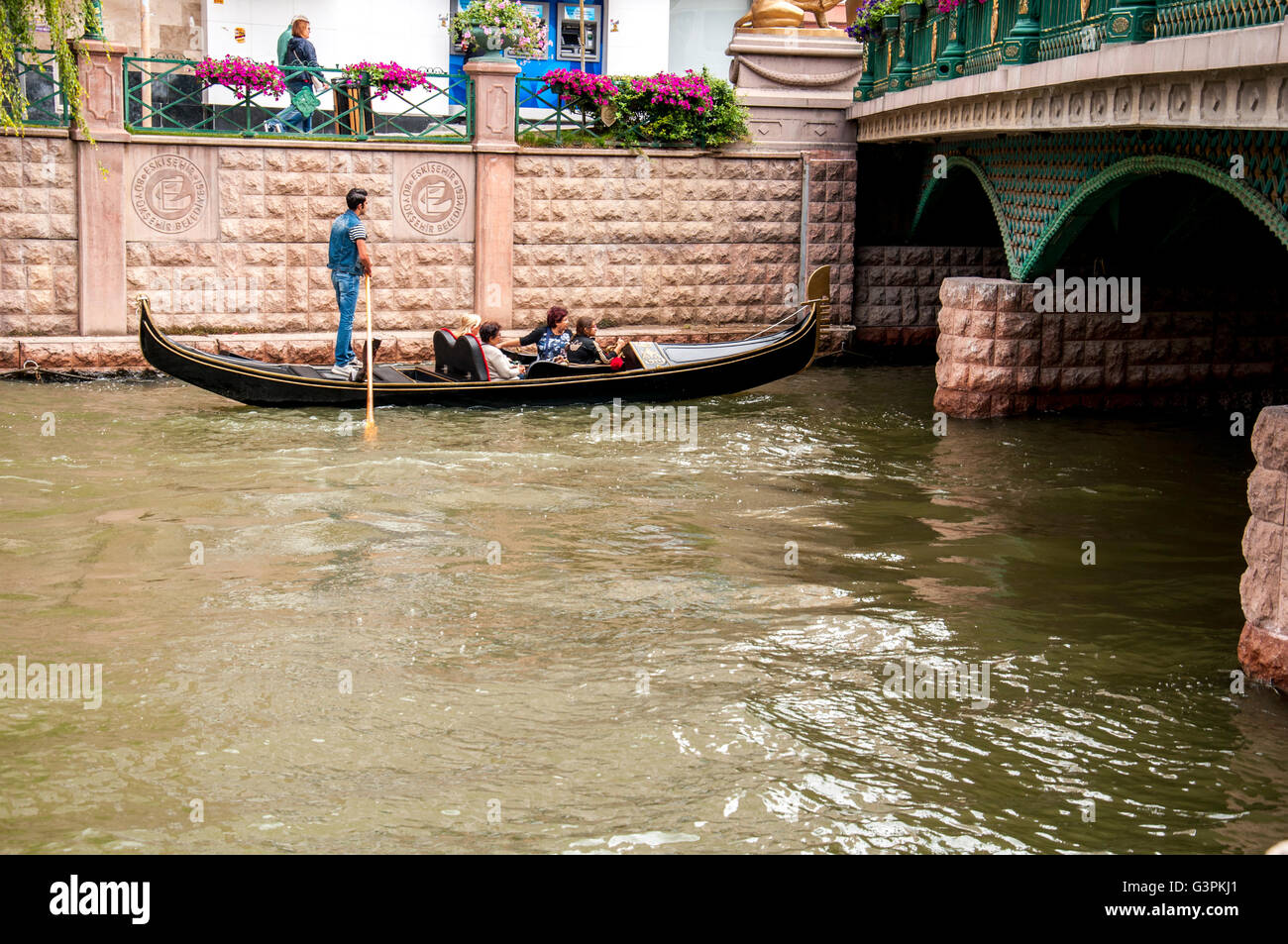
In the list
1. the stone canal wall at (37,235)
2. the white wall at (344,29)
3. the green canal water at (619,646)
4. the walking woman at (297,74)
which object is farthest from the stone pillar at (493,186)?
the white wall at (344,29)

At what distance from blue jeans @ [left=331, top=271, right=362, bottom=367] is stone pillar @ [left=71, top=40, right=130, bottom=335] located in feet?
8.87

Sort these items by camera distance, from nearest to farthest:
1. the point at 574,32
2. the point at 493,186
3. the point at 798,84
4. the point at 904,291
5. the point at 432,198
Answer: the point at 432,198, the point at 493,186, the point at 798,84, the point at 904,291, the point at 574,32

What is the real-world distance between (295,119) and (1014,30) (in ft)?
31.4

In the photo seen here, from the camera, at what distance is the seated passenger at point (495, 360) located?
14469mm

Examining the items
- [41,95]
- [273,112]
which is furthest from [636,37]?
[41,95]

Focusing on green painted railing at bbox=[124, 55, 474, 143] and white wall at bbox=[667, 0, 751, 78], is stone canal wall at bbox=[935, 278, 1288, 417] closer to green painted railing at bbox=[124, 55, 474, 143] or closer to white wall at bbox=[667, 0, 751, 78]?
green painted railing at bbox=[124, 55, 474, 143]

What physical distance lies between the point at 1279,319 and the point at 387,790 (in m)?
13.2

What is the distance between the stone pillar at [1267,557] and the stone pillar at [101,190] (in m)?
12.6

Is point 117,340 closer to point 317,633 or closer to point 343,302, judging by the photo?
point 343,302

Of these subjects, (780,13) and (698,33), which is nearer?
(780,13)

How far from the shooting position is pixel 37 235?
15.5 meters

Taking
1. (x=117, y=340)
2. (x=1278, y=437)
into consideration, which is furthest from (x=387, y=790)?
(x=117, y=340)

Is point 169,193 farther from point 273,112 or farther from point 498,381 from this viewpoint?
point 498,381

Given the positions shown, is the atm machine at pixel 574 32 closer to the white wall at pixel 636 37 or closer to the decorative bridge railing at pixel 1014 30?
the white wall at pixel 636 37
